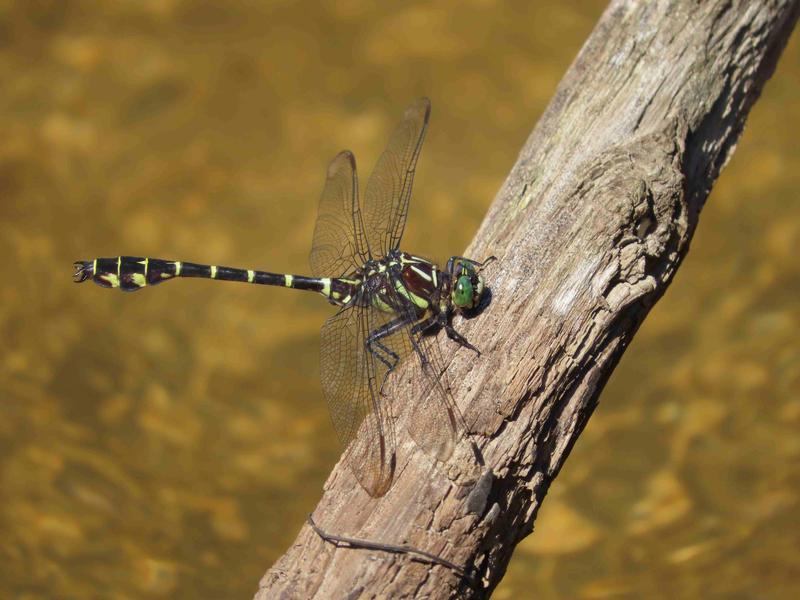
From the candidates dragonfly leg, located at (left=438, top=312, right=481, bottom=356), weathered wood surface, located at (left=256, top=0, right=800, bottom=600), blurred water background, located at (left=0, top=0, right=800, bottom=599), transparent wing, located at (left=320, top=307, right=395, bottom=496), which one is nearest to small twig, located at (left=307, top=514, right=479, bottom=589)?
weathered wood surface, located at (left=256, top=0, right=800, bottom=600)

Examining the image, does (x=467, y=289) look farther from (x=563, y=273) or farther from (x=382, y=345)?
(x=382, y=345)

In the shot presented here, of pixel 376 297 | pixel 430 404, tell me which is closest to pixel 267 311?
pixel 376 297

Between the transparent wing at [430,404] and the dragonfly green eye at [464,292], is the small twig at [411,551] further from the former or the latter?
the dragonfly green eye at [464,292]

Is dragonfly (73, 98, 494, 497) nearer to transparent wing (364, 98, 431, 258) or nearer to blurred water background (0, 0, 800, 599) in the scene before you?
transparent wing (364, 98, 431, 258)

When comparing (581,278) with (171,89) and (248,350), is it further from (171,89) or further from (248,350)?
(171,89)

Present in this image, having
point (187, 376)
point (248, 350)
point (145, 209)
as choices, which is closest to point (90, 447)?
point (187, 376)

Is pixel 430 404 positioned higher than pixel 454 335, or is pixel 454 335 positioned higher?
pixel 454 335
